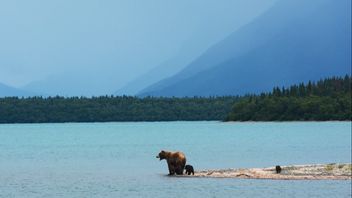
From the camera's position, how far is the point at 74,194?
51.2m

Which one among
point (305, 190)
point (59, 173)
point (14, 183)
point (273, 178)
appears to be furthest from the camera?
point (59, 173)

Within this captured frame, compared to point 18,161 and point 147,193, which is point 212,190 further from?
point 18,161

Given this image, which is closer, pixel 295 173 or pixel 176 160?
pixel 295 173

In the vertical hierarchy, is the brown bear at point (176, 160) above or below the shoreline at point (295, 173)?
above

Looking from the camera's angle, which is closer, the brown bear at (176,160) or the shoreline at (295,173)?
the shoreline at (295,173)

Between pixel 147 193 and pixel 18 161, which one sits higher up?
pixel 18 161

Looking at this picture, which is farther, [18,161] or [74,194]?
[18,161]

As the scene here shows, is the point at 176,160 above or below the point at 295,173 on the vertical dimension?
above

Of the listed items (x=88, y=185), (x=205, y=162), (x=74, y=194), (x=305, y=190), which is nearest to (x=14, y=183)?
(x=88, y=185)

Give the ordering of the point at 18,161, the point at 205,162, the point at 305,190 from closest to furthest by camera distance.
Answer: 1. the point at 305,190
2. the point at 205,162
3. the point at 18,161

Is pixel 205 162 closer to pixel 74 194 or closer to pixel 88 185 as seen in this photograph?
pixel 88 185

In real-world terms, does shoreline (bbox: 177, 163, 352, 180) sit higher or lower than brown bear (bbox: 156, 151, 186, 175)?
lower

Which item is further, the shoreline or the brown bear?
the brown bear

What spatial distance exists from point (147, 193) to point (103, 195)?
236cm
